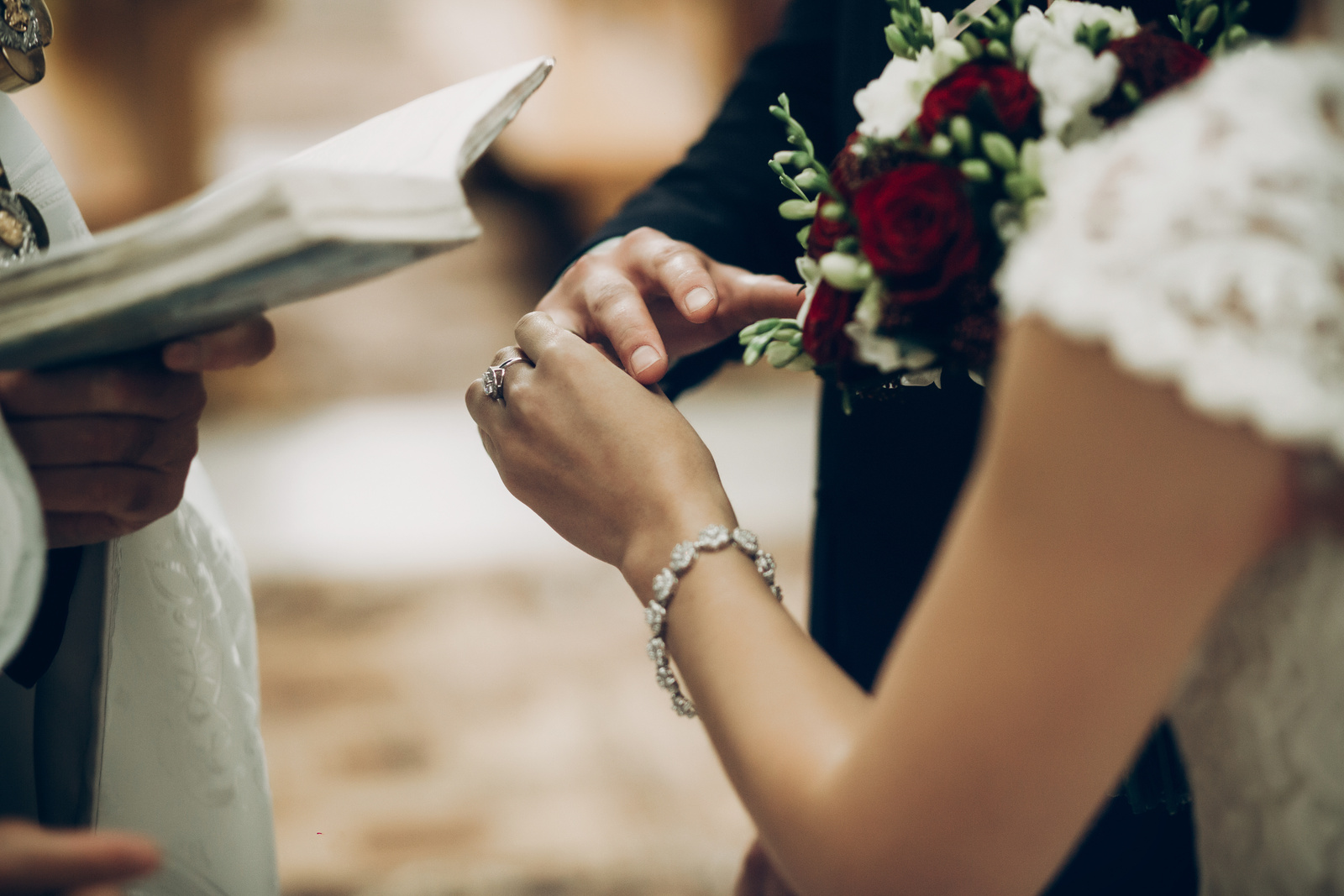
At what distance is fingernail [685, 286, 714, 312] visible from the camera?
0.92 metres

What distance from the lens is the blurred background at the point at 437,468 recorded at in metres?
2.27

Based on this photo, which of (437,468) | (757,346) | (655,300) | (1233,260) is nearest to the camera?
(1233,260)

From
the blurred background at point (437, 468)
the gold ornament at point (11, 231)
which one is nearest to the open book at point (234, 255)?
the gold ornament at point (11, 231)

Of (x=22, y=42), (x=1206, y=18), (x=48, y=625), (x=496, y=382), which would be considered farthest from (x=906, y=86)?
(x=48, y=625)

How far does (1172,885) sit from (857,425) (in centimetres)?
58

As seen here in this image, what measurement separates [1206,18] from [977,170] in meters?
0.24

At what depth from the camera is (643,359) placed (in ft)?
2.87

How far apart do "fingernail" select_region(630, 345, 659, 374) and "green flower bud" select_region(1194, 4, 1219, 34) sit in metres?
0.50

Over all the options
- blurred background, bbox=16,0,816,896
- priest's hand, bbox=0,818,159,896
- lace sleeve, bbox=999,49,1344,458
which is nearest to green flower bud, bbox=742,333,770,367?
lace sleeve, bbox=999,49,1344,458

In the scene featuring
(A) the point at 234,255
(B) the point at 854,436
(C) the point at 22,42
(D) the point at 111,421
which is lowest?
(B) the point at 854,436

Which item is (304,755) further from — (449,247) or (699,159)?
(449,247)

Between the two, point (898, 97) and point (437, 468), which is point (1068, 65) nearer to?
point (898, 97)

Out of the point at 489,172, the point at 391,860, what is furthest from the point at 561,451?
the point at 489,172

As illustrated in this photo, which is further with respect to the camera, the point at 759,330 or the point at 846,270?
the point at 759,330
